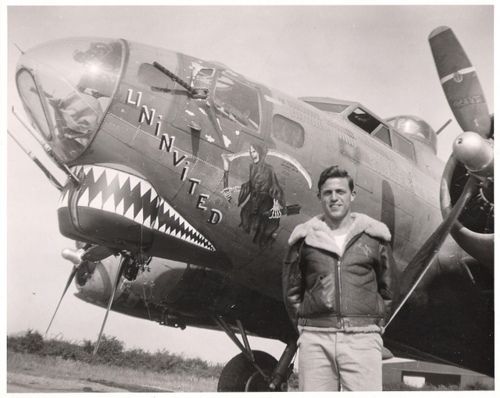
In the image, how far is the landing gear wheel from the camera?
8.73 metres

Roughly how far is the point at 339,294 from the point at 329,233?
42 centimetres

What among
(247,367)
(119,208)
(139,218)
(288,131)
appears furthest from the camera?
(247,367)

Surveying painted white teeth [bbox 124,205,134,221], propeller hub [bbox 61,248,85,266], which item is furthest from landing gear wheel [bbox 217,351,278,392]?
painted white teeth [bbox 124,205,134,221]

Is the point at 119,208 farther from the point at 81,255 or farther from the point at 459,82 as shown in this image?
the point at 459,82

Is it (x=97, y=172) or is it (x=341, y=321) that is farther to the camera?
(x=97, y=172)

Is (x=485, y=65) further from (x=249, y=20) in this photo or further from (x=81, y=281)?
(x=81, y=281)

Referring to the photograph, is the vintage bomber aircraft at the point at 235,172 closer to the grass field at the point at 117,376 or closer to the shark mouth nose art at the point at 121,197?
the shark mouth nose art at the point at 121,197

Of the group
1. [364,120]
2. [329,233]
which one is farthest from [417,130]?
[329,233]

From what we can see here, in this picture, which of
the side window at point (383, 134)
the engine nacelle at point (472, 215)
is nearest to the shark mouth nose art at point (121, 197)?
the engine nacelle at point (472, 215)

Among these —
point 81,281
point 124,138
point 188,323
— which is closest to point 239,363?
point 188,323

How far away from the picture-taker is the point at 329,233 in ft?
13.3

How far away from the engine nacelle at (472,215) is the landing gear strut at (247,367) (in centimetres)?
287

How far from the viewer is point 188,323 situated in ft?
32.4

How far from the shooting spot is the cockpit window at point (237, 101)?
6181 mm
